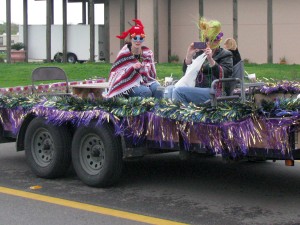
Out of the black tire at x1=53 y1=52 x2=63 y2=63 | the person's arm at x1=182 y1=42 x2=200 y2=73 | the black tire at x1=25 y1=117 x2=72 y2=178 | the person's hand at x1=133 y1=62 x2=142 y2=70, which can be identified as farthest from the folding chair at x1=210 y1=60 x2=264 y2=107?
the black tire at x1=53 y1=52 x2=63 y2=63

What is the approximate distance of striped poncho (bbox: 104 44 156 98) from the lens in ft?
26.2

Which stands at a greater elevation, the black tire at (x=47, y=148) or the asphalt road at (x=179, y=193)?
the black tire at (x=47, y=148)

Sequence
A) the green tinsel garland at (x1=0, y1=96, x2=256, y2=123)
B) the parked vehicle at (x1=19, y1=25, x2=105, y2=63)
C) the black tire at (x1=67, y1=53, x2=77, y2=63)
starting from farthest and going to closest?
the black tire at (x1=67, y1=53, x2=77, y2=63)
the parked vehicle at (x1=19, y1=25, x2=105, y2=63)
the green tinsel garland at (x1=0, y1=96, x2=256, y2=123)

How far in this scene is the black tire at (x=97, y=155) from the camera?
7.23 m

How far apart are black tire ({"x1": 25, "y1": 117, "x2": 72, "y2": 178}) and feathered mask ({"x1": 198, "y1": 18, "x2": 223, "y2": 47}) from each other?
6.92 feet

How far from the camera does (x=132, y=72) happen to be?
8.09 meters

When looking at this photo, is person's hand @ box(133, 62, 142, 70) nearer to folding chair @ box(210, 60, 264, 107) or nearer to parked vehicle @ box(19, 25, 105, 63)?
folding chair @ box(210, 60, 264, 107)

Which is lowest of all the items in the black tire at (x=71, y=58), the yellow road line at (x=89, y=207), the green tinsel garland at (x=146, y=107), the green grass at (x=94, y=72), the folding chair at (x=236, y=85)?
the yellow road line at (x=89, y=207)

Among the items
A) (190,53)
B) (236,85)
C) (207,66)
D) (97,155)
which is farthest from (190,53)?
(97,155)

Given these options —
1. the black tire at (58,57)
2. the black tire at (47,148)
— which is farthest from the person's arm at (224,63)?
the black tire at (58,57)

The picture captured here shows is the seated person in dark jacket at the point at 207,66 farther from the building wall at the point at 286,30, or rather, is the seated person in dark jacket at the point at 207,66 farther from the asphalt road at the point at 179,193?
the building wall at the point at 286,30

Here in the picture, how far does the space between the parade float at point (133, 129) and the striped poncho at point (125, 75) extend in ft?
1.54

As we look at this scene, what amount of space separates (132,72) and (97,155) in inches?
49.9

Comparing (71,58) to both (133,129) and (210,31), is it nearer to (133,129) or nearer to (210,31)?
(210,31)
